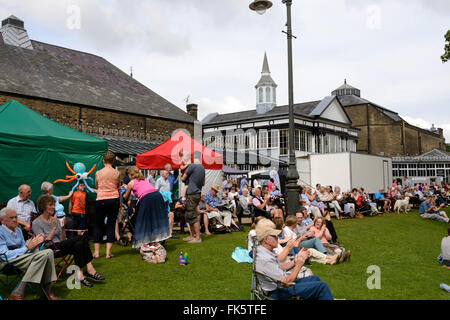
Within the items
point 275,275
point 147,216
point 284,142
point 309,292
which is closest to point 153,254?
point 147,216

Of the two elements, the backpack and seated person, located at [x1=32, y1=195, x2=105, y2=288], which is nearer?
seated person, located at [x1=32, y1=195, x2=105, y2=288]

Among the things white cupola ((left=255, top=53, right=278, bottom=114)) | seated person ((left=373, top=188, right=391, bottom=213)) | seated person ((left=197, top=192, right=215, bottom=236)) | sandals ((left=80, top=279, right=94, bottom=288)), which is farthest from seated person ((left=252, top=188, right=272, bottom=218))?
white cupola ((left=255, top=53, right=278, bottom=114))

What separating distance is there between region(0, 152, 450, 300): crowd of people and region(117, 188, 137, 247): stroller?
37 millimetres

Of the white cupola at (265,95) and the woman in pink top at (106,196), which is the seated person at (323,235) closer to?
the woman in pink top at (106,196)

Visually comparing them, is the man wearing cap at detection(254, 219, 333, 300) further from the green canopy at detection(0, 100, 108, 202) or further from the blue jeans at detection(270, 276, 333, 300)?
the green canopy at detection(0, 100, 108, 202)

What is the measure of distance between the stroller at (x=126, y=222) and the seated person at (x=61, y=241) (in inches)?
127

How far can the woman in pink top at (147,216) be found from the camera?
288 inches

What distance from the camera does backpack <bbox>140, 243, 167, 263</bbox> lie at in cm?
700

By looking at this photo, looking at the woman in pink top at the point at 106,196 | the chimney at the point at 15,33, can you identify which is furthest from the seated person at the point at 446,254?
the chimney at the point at 15,33
